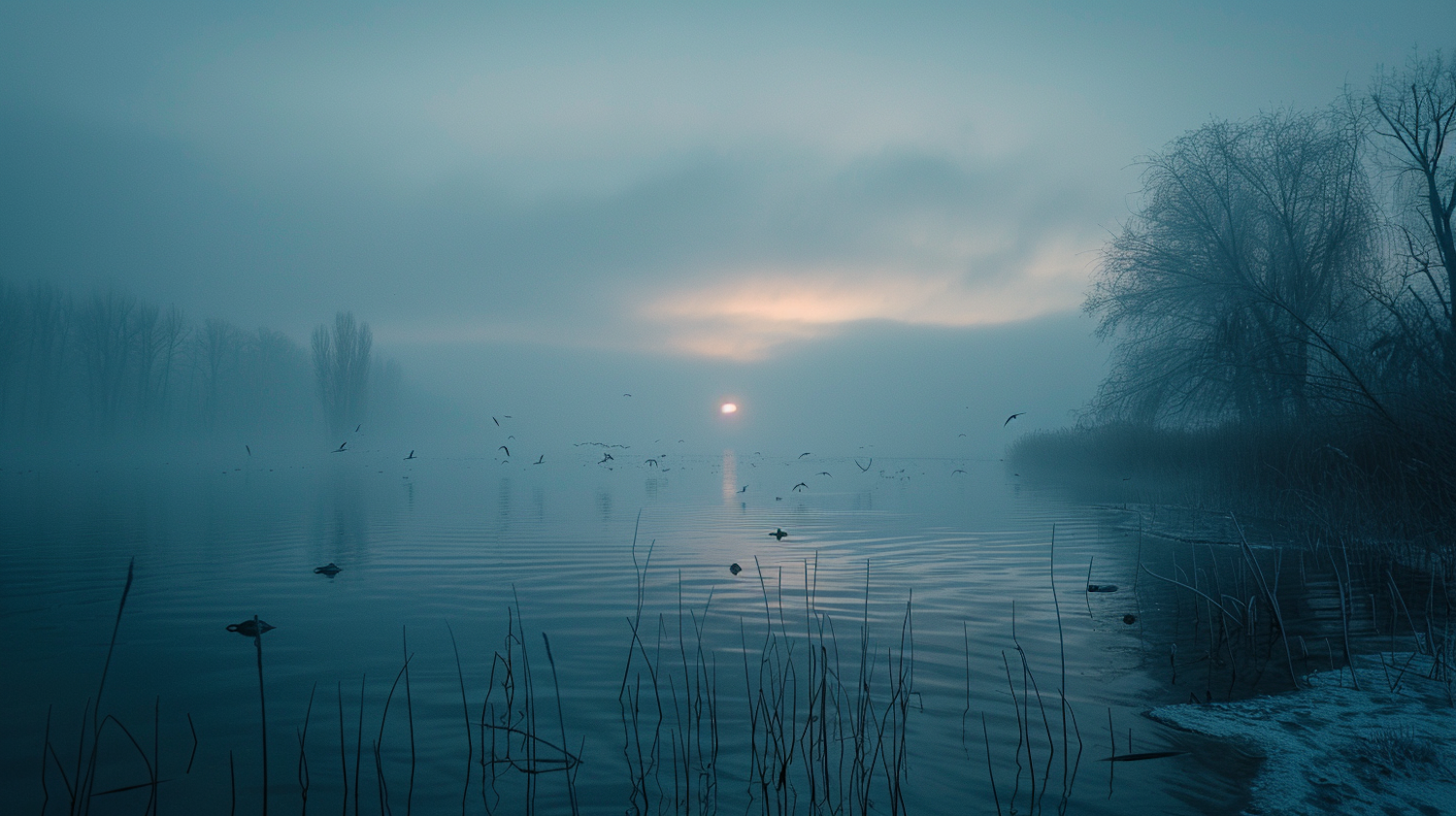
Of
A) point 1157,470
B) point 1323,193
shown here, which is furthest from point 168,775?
point 1323,193

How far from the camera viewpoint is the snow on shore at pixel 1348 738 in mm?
3807

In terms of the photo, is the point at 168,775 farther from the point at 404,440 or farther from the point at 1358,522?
the point at 404,440

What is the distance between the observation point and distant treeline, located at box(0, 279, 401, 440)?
54.9 metres

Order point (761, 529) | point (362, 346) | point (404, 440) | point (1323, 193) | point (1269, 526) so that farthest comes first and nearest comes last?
point (404, 440) → point (362, 346) → point (1323, 193) → point (761, 529) → point (1269, 526)

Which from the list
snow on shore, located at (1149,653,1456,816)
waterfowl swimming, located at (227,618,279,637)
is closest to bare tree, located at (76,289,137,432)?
waterfowl swimming, located at (227,618,279,637)

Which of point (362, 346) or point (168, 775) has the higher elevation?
point (362, 346)

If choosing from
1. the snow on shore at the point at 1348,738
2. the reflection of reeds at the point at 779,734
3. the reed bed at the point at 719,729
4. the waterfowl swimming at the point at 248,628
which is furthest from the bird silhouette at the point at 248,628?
the snow on shore at the point at 1348,738

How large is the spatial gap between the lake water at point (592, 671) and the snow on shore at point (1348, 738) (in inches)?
10.2

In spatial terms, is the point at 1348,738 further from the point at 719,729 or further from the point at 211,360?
the point at 211,360

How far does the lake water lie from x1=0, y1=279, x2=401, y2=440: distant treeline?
5222 cm

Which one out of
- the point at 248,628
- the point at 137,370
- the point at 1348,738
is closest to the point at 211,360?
the point at 137,370

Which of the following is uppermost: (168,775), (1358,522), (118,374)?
(118,374)

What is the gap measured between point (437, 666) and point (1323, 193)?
24339 mm

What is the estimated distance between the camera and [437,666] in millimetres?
6223
